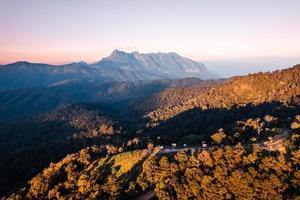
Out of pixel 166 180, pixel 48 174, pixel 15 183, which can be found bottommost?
pixel 15 183

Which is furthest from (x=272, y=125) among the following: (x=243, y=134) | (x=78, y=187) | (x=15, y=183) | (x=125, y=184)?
(x=15, y=183)

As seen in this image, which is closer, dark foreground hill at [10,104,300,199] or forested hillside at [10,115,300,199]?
forested hillside at [10,115,300,199]

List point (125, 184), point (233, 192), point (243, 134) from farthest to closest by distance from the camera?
point (243, 134) < point (125, 184) < point (233, 192)

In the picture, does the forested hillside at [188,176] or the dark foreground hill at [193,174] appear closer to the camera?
the forested hillside at [188,176]

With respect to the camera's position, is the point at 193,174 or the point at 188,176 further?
the point at 188,176

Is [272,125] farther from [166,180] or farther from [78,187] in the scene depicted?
[78,187]

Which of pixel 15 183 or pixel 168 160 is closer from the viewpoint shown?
pixel 168 160

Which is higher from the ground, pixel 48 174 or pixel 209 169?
pixel 209 169

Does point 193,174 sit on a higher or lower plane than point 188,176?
higher

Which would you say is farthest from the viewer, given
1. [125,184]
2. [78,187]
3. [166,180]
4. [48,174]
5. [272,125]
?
[272,125]

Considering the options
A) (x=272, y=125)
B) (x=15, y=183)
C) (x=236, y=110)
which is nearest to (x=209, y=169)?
(x=272, y=125)
